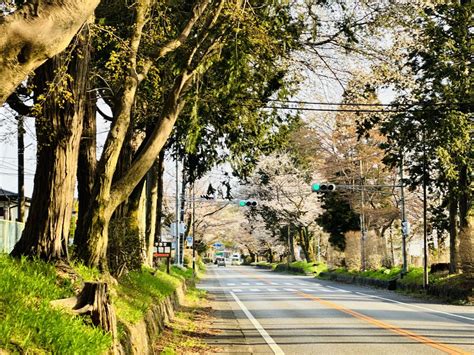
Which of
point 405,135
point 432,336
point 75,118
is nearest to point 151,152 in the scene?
point 75,118

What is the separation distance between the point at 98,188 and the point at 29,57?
6226 millimetres

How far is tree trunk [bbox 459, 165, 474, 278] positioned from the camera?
24.8 metres

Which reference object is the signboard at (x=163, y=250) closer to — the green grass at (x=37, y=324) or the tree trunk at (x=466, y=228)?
the tree trunk at (x=466, y=228)

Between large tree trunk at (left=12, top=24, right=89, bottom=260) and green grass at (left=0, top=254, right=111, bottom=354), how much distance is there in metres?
1.60

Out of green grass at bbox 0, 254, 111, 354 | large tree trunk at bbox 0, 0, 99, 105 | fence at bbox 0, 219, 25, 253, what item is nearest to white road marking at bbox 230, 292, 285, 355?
green grass at bbox 0, 254, 111, 354

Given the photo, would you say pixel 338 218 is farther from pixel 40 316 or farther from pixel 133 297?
pixel 40 316

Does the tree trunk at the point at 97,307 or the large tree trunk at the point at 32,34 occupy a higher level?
the large tree trunk at the point at 32,34

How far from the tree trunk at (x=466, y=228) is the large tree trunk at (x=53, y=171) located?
19338 millimetres

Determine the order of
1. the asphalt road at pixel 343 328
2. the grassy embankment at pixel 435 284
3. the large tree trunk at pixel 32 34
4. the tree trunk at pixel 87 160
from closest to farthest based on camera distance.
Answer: the large tree trunk at pixel 32 34 < the asphalt road at pixel 343 328 < the tree trunk at pixel 87 160 < the grassy embankment at pixel 435 284

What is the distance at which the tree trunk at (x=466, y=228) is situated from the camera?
24812 mm

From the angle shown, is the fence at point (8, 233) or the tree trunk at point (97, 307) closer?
the tree trunk at point (97, 307)

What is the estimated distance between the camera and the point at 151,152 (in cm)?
1148

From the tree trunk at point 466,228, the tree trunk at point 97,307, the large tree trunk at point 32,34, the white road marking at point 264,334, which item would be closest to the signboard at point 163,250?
the white road marking at point 264,334

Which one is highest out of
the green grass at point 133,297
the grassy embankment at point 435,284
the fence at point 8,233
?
the fence at point 8,233
